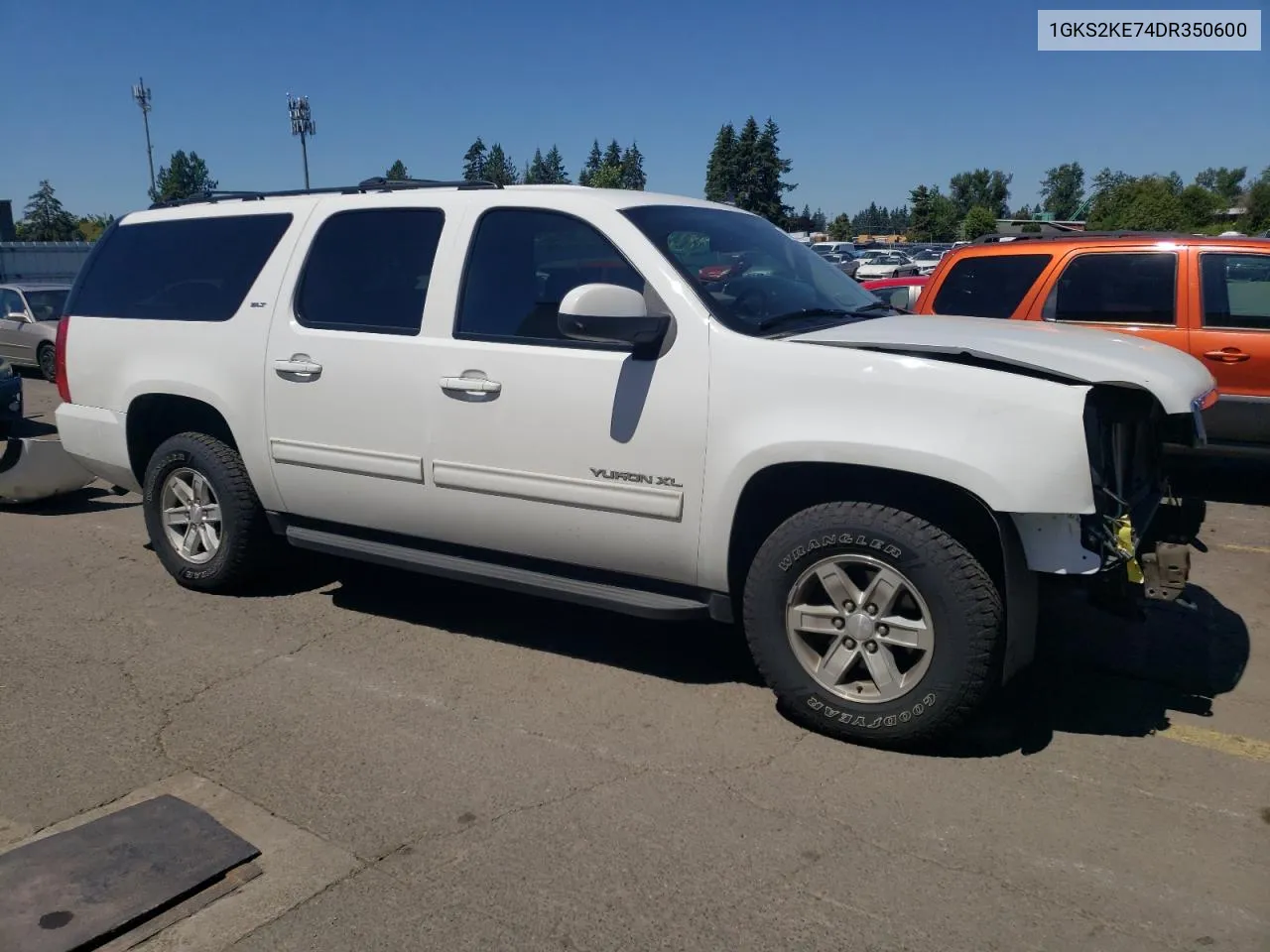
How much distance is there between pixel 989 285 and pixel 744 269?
3.75 meters

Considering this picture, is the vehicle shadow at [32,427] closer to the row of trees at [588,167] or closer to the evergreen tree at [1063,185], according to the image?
the row of trees at [588,167]

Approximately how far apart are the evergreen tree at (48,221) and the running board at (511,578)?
259 ft

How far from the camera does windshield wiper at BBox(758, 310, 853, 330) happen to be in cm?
414

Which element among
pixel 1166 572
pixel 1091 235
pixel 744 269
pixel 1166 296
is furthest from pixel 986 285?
pixel 1166 572

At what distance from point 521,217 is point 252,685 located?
2.25 metres

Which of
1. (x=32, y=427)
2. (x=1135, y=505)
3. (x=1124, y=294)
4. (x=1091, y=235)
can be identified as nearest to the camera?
(x=1135, y=505)

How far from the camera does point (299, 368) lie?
16.3 feet

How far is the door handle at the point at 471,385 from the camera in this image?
4.38 m

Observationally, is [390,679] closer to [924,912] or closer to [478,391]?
[478,391]

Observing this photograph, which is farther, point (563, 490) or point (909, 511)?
point (563, 490)

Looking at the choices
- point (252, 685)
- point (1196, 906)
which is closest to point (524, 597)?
point (252, 685)

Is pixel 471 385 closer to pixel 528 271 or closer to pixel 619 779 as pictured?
pixel 528 271

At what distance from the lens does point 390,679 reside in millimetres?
4531

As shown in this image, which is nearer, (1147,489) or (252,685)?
(1147,489)
